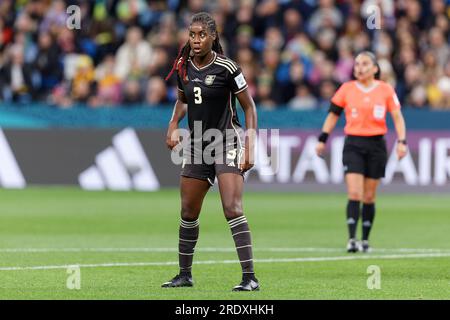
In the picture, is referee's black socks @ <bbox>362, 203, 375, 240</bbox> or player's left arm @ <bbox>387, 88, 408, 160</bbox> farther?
referee's black socks @ <bbox>362, 203, 375, 240</bbox>

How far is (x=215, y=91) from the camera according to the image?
35.9 ft

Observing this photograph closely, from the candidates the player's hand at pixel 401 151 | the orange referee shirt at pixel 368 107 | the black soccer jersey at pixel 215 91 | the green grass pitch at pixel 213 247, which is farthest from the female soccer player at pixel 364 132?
the black soccer jersey at pixel 215 91

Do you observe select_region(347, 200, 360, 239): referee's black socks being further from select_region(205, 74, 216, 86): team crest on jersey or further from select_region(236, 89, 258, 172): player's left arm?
select_region(205, 74, 216, 86): team crest on jersey

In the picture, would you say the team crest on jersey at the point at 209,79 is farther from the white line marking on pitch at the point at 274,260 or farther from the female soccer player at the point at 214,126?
the white line marking on pitch at the point at 274,260

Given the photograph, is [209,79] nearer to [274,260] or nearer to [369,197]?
[274,260]

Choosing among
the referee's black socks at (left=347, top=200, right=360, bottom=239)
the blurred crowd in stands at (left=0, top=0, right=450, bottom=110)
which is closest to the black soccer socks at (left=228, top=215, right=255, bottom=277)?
the referee's black socks at (left=347, top=200, right=360, bottom=239)

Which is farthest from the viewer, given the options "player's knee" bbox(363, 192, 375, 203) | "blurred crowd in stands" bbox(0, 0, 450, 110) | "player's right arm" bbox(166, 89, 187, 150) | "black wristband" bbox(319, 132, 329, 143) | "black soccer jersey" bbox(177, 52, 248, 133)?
"blurred crowd in stands" bbox(0, 0, 450, 110)

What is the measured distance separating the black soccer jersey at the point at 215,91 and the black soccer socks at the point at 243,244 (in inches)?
32.7

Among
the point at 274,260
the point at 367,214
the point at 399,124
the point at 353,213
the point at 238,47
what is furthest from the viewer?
the point at 238,47

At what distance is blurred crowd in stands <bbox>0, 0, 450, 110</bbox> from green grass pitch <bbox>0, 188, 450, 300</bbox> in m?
3.01

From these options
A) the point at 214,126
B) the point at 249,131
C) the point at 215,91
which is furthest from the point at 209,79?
the point at 249,131

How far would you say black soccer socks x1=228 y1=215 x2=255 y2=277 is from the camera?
10797 mm

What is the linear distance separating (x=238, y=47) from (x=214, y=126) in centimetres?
1662

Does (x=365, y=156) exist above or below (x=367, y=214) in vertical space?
above
